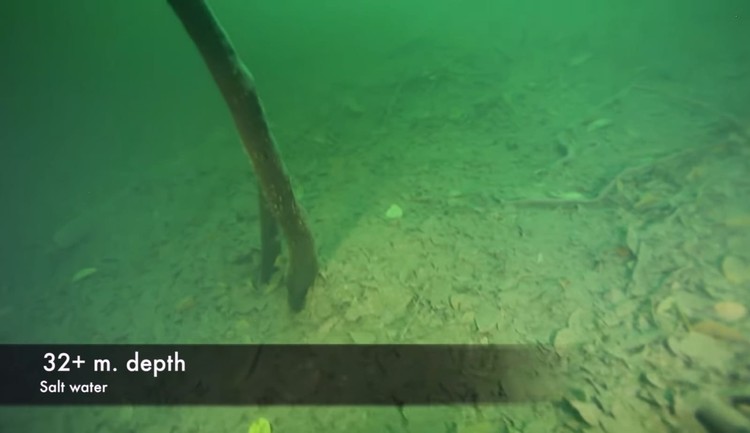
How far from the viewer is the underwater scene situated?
158 cm

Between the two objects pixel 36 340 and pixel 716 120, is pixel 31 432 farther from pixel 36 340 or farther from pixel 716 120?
pixel 716 120

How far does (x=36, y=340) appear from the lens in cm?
210

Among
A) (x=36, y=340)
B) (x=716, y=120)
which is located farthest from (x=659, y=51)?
(x=36, y=340)

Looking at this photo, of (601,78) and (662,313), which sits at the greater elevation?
(662,313)

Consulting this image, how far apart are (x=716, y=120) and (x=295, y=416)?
108 inches

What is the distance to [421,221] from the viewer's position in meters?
2.30

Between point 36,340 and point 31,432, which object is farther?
point 36,340

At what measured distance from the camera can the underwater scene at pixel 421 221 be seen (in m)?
1.58

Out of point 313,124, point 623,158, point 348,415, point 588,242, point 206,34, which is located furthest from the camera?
point 313,124

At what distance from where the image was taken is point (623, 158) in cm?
258

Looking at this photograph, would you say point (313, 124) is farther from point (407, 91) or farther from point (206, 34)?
point (206, 34)

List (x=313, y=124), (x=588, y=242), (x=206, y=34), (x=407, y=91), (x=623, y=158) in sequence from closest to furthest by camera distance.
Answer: (x=206, y=34), (x=588, y=242), (x=623, y=158), (x=313, y=124), (x=407, y=91)

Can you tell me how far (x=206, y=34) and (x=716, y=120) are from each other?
9.00ft

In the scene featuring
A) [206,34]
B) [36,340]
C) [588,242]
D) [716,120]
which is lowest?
[716,120]
